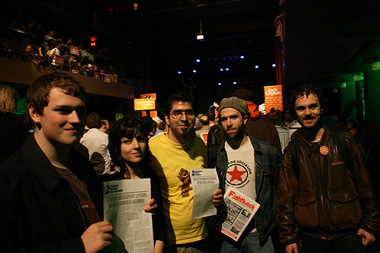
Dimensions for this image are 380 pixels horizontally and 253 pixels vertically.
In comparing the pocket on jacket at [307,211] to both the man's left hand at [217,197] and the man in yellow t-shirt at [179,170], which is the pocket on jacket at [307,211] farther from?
the man in yellow t-shirt at [179,170]

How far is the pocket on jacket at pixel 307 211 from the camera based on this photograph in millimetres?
1901

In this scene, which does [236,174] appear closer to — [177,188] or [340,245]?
[177,188]

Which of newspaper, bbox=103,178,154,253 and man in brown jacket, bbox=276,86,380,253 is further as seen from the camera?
man in brown jacket, bbox=276,86,380,253

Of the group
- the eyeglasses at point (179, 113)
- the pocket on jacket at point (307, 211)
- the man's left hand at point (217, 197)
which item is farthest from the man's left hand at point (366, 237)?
the eyeglasses at point (179, 113)

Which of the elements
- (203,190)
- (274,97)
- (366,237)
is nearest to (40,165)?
(203,190)

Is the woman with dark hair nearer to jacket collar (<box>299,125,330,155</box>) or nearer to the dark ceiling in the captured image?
jacket collar (<box>299,125,330,155</box>)

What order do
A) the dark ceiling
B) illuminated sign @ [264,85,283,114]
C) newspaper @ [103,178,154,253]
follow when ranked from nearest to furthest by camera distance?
1. newspaper @ [103,178,154,253]
2. illuminated sign @ [264,85,283,114]
3. the dark ceiling

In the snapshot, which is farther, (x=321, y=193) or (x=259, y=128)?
(x=259, y=128)

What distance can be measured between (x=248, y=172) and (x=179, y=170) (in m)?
0.64

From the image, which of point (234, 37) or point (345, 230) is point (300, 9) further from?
point (234, 37)

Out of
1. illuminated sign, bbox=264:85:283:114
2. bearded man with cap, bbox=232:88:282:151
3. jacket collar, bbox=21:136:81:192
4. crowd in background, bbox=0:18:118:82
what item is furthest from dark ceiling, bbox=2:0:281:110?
jacket collar, bbox=21:136:81:192

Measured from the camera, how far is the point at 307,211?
194 centimetres

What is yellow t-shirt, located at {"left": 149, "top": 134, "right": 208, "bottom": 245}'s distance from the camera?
77.5 inches

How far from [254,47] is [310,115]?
19071mm
